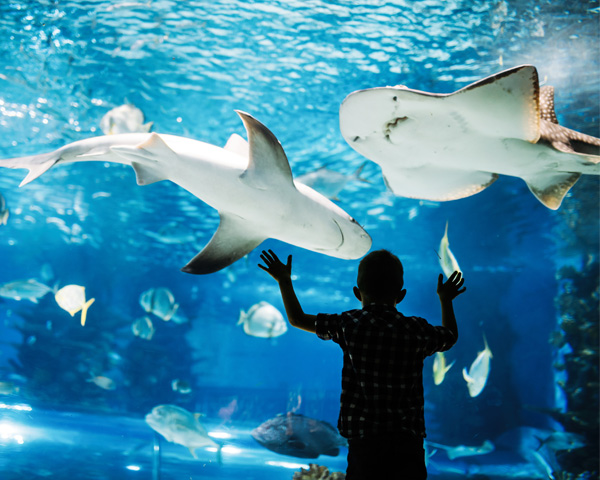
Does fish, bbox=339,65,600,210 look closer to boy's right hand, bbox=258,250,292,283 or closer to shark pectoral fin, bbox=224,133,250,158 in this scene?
shark pectoral fin, bbox=224,133,250,158

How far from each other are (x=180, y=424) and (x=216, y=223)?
8.24 m

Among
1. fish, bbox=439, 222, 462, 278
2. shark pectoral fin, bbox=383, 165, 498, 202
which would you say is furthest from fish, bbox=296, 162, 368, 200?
shark pectoral fin, bbox=383, 165, 498, 202

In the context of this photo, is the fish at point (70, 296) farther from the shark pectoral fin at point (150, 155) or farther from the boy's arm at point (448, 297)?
the boy's arm at point (448, 297)

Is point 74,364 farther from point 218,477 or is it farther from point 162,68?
point 162,68

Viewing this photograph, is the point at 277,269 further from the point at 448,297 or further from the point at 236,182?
the point at 448,297

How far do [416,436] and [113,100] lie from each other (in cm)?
874

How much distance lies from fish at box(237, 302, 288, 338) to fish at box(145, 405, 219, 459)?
2.04 meters

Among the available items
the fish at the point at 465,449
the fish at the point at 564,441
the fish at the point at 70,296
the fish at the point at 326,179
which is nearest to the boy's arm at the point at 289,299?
the fish at the point at 326,179

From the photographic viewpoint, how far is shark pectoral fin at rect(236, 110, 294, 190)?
7.47 ft

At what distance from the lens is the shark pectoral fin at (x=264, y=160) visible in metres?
2.28

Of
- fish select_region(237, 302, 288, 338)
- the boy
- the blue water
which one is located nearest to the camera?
the boy

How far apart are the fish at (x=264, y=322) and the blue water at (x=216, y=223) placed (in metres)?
1.17

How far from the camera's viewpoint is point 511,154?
2947 millimetres

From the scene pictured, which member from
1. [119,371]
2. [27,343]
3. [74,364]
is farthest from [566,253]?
[27,343]
